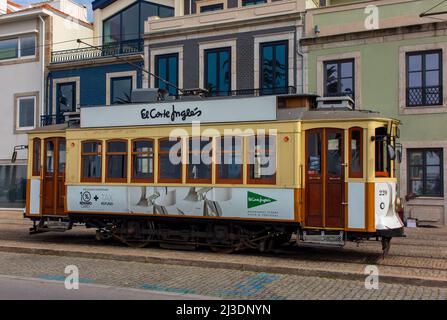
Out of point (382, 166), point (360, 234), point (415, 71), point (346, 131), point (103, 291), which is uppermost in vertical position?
point (415, 71)

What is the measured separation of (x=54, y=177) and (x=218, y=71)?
10379 millimetres

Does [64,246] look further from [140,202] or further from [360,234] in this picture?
[360,234]

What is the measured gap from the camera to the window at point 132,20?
25.9 meters

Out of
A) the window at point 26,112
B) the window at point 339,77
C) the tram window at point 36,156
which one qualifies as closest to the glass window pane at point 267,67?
the window at point 339,77

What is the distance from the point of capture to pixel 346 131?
419 inches

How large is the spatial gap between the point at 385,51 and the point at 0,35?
18689 millimetres

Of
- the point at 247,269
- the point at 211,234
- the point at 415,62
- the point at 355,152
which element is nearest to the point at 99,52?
the point at 415,62

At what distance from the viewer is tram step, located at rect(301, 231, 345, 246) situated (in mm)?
10523

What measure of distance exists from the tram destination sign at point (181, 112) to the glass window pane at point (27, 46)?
50.3 feet

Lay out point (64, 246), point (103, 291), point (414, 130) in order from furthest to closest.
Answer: point (414, 130)
point (64, 246)
point (103, 291)

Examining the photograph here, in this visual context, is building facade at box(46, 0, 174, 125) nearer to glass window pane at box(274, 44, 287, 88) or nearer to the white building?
the white building

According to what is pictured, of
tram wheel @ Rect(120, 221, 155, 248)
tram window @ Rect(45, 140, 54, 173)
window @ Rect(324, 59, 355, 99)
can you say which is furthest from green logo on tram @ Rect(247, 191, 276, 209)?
window @ Rect(324, 59, 355, 99)

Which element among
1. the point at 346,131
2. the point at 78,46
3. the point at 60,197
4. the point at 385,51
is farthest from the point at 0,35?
the point at 346,131

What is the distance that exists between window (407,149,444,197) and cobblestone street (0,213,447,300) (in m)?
5.36
